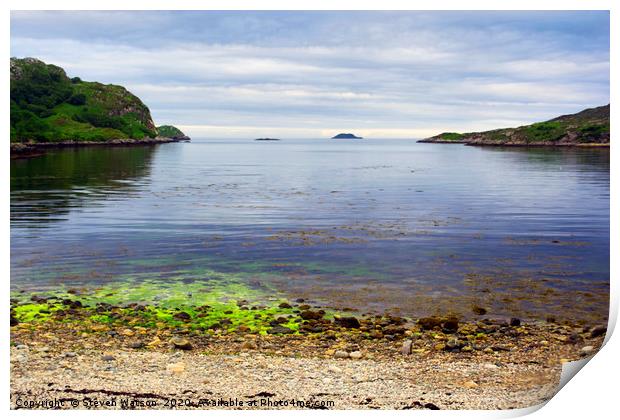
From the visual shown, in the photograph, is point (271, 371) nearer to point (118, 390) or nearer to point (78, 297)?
point (118, 390)

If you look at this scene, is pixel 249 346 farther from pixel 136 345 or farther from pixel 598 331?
pixel 598 331

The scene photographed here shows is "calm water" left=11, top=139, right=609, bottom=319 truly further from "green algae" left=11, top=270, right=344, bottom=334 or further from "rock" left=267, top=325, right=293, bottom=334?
"rock" left=267, top=325, right=293, bottom=334

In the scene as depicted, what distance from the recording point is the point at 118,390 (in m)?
14.8

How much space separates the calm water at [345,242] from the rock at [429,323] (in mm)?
1382

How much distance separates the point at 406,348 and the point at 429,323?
2660mm

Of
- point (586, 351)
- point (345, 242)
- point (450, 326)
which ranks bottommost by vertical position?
point (586, 351)

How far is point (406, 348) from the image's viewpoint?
57.7 feet

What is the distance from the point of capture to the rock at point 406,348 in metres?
17.5

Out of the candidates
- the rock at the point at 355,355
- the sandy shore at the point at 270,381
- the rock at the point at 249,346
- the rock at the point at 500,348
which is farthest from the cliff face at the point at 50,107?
the rock at the point at 500,348

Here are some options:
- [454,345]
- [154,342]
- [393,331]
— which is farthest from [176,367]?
[454,345]

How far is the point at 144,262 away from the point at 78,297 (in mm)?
6153

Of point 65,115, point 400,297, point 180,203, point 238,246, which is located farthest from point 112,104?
point 400,297

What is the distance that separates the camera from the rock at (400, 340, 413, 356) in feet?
57.4

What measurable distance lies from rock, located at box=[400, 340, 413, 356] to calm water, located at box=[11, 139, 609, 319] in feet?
12.4
